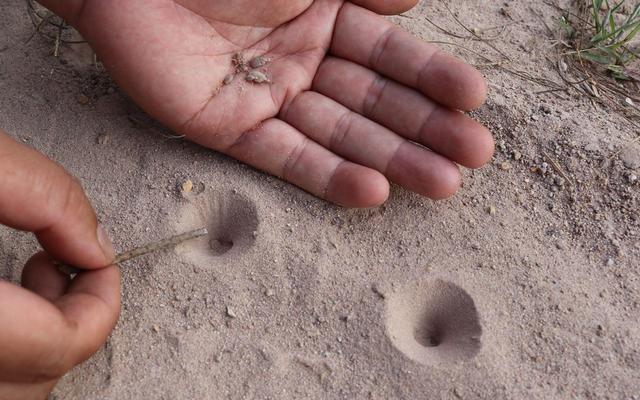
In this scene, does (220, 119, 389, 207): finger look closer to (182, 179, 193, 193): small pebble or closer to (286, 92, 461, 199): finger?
(286, 92, 461, 199): finger

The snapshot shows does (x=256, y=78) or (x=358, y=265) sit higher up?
(x=256, y=78)

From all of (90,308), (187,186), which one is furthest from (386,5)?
(90,308)

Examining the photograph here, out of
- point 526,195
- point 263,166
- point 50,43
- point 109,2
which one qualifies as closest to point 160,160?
point 263,166

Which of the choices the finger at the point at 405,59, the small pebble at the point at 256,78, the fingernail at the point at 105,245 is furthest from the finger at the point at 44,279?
the finger at the point at 405,59

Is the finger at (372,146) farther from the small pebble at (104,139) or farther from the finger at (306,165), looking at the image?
the small pebble at (104,139)

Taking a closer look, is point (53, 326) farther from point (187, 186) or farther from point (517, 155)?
point (517, 155)

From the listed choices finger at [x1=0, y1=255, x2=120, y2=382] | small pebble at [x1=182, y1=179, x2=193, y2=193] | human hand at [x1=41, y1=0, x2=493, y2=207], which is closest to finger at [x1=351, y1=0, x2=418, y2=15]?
human hand at [x1=41, y1=0, x2=493, y2=207]
